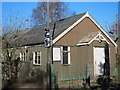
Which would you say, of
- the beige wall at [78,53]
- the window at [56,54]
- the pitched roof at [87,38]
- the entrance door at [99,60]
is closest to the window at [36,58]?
the window at [56,54]

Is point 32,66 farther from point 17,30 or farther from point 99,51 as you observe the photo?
point 99,51

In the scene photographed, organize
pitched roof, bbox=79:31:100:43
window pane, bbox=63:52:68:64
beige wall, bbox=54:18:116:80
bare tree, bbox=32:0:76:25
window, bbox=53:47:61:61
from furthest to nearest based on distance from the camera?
bare tree, bbox=32:0:76:25 → window pane, bbox=63:52:68:64 → pitched roof, bbox=79:31:100:43 → beige wall, bbox=54:18:116:80 → window, bbox=53:47:61:61

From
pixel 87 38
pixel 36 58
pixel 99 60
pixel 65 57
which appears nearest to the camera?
pixel 65 57

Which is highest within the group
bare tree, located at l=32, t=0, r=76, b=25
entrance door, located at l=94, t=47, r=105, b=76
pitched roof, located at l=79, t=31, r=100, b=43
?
bare tree, located at l=32, t=0, r=76, b=25

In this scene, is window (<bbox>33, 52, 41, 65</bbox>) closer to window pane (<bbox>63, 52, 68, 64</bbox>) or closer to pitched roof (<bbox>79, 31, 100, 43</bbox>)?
window pane (<bbox>63, 52, 68, 64</bbox>)

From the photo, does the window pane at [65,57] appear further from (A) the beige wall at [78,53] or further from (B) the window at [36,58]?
(B) the window at [36,58]

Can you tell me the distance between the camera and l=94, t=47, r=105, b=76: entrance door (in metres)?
15.0

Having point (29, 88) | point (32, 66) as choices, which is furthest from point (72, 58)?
point (29, 88)

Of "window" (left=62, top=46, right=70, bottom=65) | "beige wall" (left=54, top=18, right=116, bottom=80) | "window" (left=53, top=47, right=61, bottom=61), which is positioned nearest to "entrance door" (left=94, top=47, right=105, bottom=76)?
"beige wall" (left=54, top=18, right=116, bottom=80)

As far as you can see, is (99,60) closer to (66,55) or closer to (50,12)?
(66,55)

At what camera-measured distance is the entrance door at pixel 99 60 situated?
15.0 meters

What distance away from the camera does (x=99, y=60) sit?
1538 centimetres

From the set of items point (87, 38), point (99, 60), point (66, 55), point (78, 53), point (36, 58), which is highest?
point (87, 38)

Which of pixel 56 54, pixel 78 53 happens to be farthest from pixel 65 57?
pixel 78 53
